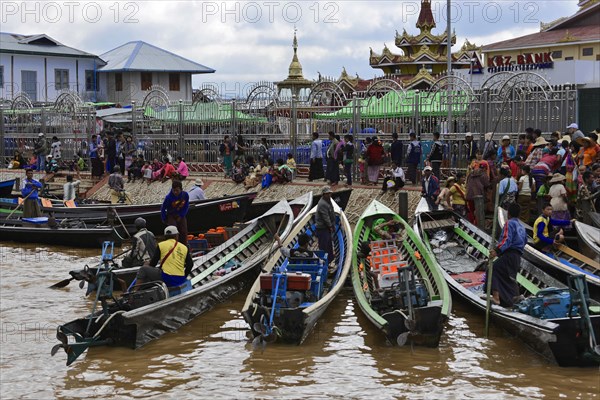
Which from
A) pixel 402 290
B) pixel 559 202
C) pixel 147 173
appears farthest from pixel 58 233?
pixel 559 202

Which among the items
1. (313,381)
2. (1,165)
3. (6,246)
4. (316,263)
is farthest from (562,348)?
(1,165)

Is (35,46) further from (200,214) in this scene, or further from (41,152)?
(200,214)

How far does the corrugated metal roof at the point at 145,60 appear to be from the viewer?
49594 millimetres

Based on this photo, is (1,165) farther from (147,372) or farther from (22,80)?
(147,372)

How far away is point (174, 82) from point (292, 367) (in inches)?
1660

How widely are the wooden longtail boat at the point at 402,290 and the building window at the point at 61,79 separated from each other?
37794mm

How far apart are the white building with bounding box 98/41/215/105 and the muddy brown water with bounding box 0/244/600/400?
37.5 metres

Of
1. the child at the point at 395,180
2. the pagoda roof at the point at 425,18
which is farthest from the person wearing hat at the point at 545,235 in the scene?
the pagoda roof at the point at 425,18

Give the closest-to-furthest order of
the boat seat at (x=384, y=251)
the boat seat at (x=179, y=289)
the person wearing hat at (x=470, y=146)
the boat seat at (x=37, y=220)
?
the boat seat at (x=179, y=289) < the boat seat at (x=384, y=251) < the person wearing hat at (x=470, y=146) < the boat seat at (x=37, y=220)

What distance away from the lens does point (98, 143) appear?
1217 inches

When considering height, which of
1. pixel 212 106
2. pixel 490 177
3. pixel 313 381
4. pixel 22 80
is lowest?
pixel 313 381

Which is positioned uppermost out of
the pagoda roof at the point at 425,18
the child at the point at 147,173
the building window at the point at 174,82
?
the pagoda roof at the point at 425,18

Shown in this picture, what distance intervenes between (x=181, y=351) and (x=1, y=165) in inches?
1080

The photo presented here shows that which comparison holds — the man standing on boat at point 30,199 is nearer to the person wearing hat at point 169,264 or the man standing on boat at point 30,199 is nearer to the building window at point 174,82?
the person wearing hat at point 169,264
